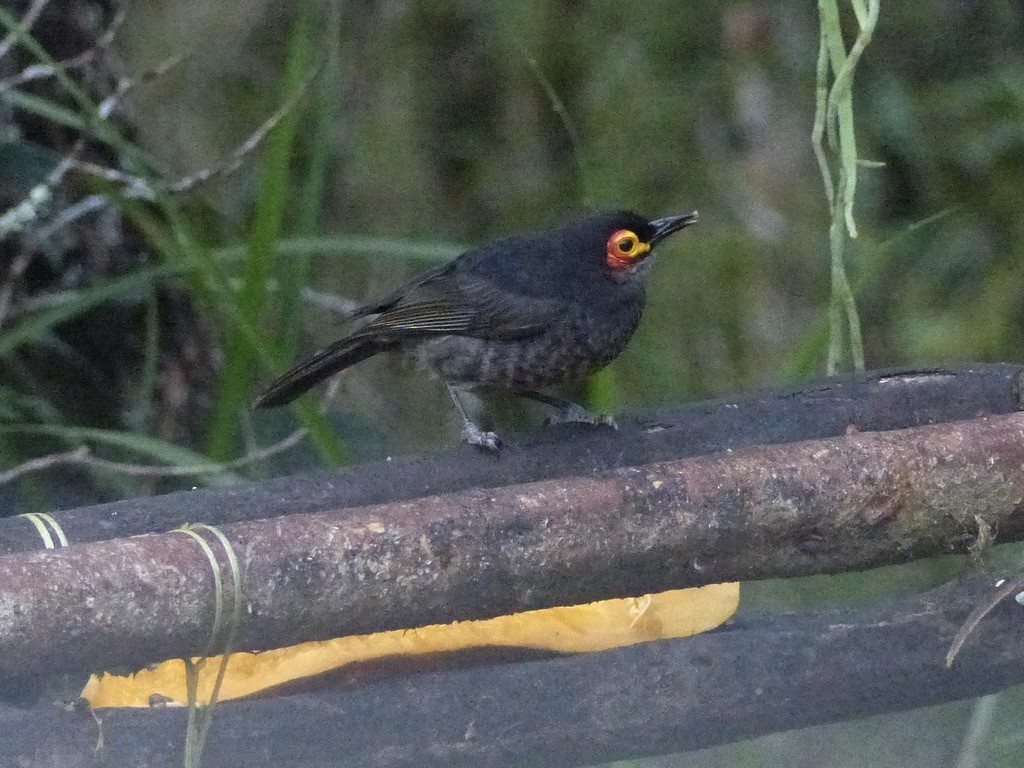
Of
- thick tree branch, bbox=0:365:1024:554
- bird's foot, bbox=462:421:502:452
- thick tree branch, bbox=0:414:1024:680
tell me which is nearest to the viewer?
thick tree branch, bbox=0:414:1024:680

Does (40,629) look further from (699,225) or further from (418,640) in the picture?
(699,225)

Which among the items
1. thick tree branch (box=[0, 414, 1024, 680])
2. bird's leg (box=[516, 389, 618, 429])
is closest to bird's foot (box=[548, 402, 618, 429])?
bird's leg (box=[516, 389, 618, 429])

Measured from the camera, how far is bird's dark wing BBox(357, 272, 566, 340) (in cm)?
284

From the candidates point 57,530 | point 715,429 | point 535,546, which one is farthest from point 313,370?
point 535,546

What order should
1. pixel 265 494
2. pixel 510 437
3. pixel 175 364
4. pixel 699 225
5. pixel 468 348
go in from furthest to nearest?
pixel 699 225 < pixel 175 364 < pixel 468 348 < pixel 510 437 < pixel 265 494

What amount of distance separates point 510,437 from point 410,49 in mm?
2776

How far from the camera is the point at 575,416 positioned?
2887 mm

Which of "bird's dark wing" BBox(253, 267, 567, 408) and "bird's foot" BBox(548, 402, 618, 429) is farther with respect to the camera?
"bird's dark wing" BBox(253, 267, 567, 408)

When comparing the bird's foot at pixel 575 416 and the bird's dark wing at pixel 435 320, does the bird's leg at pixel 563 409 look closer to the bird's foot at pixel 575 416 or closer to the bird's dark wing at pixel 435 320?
the bird's foot at pixel 575 416

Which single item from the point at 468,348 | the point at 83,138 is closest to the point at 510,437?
the point at 468,348

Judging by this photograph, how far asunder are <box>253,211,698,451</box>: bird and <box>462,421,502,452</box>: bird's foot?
133 mm

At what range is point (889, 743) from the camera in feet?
5.15

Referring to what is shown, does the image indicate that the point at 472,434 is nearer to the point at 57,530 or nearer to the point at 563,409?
the point at 563,409

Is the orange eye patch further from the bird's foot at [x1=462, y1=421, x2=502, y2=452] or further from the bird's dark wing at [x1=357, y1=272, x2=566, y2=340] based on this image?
the bird's foot at [x1=462, y1=421, x2=502, y2=452]
